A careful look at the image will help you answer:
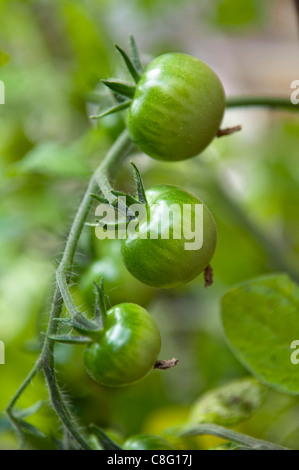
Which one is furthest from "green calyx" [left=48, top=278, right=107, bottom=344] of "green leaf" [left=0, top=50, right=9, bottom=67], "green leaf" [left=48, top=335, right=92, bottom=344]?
"green leaf" [left=0, top=50, right=9, bottom=67]

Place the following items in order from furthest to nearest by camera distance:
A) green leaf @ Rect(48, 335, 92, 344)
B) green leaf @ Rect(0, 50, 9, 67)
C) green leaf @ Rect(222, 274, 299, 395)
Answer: green leaf @ Rect(0, 50, 9, 67) → green leaf @ Rect(222, 274, 299, 395) → green leaf @ Rect(48, 335, 92, 344)

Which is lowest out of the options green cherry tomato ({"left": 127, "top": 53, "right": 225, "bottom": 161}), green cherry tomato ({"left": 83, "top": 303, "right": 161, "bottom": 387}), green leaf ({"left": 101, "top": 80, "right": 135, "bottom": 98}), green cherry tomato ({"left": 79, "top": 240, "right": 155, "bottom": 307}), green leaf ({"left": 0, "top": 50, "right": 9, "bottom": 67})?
green cherry tomato ({"left": 83, "top": 303, "right": 161, "bottom": 387})

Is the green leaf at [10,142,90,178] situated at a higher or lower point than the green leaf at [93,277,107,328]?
higher

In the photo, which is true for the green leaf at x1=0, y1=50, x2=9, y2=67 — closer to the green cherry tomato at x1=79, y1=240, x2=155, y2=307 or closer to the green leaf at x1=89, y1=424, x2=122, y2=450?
the green cherry tomato at x1=79, y1=240, x2=155, y2=307

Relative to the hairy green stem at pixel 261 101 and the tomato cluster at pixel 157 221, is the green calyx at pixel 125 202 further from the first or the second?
the hairy green stem at pixel 261 101

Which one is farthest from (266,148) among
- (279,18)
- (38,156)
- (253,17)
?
(279,18)

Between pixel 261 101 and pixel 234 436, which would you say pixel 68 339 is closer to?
pixel 234 436
